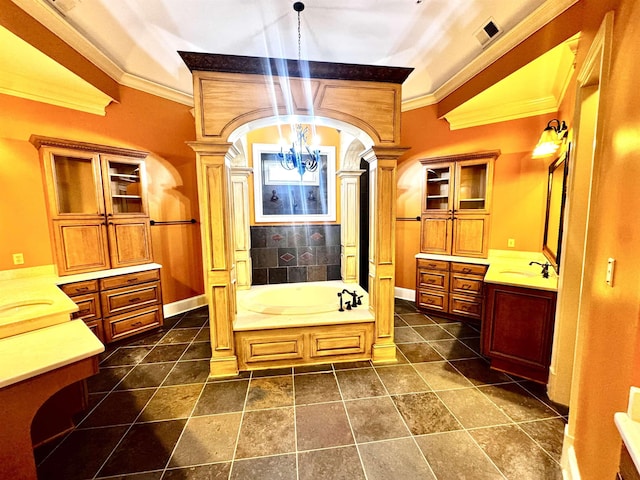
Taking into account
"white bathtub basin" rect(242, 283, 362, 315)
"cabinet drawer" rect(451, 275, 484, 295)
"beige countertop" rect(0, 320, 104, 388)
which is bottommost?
"white bathtub basin" rect(242, 283, 362, 315)

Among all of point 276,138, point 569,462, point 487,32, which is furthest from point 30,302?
point 487,32

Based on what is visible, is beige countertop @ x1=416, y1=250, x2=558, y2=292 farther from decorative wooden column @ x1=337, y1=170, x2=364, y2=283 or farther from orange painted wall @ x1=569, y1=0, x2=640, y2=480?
decorative wooden column @ x1=337, y1=170, x2=364, y2=283

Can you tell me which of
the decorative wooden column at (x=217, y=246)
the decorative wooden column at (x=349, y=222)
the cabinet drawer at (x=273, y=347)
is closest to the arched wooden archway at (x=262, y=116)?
the decorative wooden column at (x=217, y=246)

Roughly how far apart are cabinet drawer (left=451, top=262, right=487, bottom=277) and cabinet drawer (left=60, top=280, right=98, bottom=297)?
13.9ft

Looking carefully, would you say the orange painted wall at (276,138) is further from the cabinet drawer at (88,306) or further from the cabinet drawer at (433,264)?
the cabinet drawer at (88,306)

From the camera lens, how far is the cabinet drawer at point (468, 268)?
10.6ft

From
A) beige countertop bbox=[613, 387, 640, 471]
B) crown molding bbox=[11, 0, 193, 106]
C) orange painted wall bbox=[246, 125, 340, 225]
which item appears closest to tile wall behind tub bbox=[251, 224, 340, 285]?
orange painted wall bbox=[246, 125, 340, 225]

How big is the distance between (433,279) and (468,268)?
47 cm

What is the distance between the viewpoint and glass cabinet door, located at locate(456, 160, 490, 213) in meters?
3.40

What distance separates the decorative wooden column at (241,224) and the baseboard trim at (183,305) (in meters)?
0.73

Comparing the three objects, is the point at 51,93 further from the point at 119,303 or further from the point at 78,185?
the point at 119,303

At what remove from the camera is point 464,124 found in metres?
3.54

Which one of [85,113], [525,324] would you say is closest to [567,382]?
[525,324]

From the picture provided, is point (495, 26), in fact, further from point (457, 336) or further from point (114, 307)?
point (114, 307)
